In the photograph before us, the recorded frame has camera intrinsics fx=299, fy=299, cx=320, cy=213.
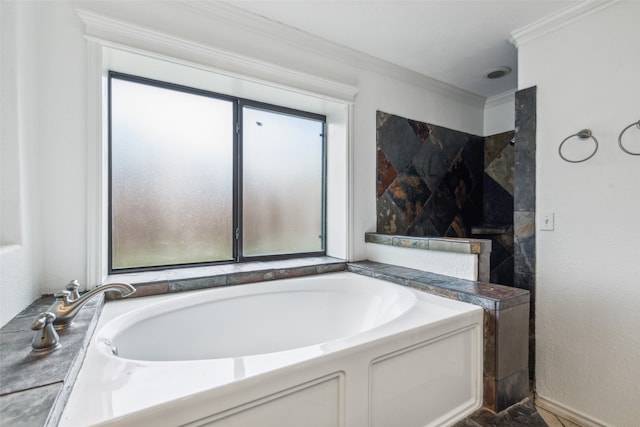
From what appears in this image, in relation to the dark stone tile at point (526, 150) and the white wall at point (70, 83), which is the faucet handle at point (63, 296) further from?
the dark stone tile at point (526, 150)

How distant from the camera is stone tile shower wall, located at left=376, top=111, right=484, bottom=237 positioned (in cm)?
249

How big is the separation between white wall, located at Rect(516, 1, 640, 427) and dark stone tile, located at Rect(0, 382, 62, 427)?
226cm

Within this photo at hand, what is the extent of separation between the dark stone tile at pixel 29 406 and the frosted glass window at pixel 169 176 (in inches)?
48.1

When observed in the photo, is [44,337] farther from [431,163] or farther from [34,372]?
[431,163]

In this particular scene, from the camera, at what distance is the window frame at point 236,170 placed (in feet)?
5.78

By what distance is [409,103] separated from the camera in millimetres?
2602

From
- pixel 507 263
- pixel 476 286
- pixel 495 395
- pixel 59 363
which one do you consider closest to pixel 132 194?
pixel 59 363

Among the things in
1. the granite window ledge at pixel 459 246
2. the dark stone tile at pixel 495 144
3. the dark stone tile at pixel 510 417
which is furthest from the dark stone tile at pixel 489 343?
the dark stone tile at pixel 495 144

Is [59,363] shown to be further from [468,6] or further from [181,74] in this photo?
[468,6]

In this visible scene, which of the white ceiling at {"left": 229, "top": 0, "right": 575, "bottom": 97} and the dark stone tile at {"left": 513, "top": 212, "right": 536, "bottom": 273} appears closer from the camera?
the white ceiling at {"left": 229, "top": 0, "right": 575, "bottom": 97}

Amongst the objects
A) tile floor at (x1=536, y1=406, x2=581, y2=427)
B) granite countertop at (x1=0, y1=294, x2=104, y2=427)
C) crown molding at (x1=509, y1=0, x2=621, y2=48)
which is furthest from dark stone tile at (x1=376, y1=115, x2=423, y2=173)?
granite countertop at (x1=0, y1=294, x2=104, y2=427)

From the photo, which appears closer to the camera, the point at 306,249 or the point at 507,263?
the point at 306,249

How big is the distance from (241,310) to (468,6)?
2.15 m

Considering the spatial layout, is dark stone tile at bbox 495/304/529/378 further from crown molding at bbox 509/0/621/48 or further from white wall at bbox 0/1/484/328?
white wall at bbox 0/1/484/328
